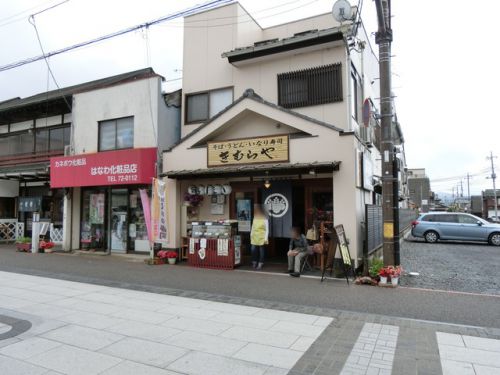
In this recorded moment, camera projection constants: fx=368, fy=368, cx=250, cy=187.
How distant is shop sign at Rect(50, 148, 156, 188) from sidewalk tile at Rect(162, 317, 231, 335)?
7189 millimetres

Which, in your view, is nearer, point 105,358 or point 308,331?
point 105,358

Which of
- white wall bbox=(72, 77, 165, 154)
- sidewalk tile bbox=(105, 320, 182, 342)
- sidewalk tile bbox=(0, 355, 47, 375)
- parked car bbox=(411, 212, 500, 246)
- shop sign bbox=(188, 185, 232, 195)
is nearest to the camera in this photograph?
sidewalk tile bbox=(0, 355, 47, 375)

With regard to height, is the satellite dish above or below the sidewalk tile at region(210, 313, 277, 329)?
above

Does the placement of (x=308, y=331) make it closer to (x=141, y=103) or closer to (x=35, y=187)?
(x=141, y=103)

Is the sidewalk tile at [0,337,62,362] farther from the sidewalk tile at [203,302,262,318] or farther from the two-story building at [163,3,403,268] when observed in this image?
the two-story building at [163,3,403,268]

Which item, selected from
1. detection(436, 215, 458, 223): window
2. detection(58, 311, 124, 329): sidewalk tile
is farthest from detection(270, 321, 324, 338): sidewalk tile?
detection(436, 215, 458, 223): window

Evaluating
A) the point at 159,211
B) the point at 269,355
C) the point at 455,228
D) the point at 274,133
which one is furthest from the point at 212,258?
the point at 455,228

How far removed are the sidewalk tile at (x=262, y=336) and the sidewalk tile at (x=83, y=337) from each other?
1654 millimetres

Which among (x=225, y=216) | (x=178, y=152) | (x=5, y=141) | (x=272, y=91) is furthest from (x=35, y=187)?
(x=272, y=91)

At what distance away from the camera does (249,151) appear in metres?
11.2

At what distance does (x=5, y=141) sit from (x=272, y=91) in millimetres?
15306

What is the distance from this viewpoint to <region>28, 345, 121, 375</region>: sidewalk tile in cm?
429

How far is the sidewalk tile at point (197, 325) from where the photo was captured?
5688 millimetres

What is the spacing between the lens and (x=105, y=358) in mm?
4625
